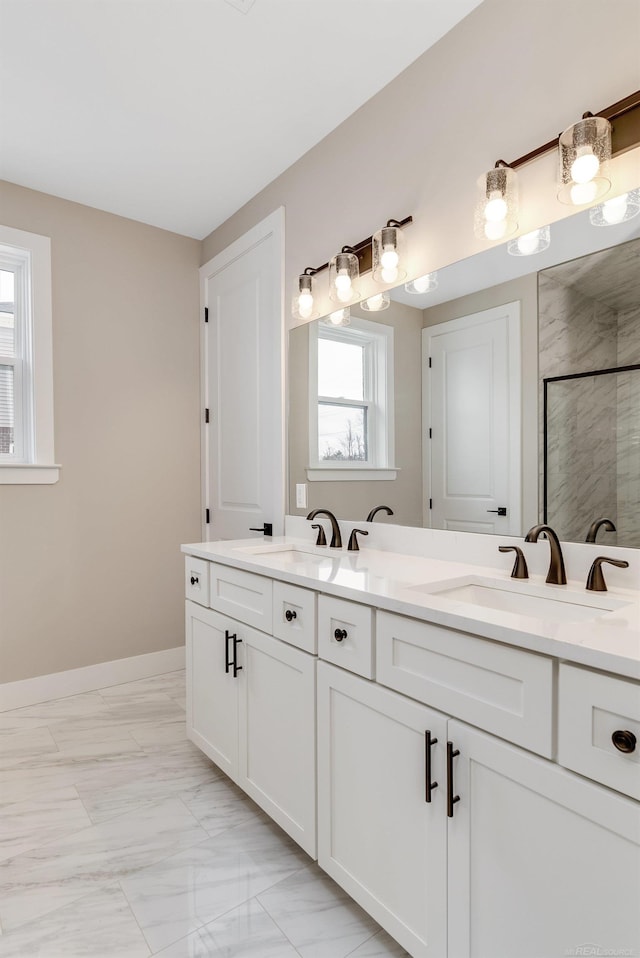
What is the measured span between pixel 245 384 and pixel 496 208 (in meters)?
1.67

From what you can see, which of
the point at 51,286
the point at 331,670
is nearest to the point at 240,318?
the point at 51,286

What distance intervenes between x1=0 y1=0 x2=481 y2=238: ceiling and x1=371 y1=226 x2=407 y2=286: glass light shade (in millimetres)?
611

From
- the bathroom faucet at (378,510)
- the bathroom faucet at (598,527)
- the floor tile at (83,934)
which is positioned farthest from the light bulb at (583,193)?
the floor tile at (83,934)

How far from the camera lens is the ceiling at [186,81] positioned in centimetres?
172

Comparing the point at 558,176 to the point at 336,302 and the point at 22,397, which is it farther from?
the point at 22,397

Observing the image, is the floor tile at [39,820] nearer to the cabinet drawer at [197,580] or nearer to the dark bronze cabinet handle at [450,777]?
the cabinet drawer at [197,580]

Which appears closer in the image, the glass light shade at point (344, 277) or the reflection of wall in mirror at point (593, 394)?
the reflection of wall in mirror at point (593, 394)

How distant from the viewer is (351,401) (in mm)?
2170

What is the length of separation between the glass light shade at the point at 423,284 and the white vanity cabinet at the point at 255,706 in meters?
1.12

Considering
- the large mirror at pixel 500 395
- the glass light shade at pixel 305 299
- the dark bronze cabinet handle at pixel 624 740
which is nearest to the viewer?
the dark bronze cabinet handle at pixel 624 740

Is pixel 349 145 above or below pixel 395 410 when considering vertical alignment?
above

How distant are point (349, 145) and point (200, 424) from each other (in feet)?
5.90

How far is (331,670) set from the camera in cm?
143

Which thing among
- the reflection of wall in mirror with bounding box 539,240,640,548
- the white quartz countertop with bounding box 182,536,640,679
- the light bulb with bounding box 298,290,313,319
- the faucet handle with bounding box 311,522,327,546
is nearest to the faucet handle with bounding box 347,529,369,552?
the white quartz countertop with bounding box 182,536,640,679
